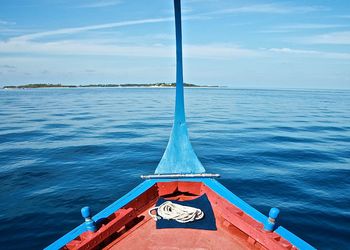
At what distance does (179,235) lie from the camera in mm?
4941

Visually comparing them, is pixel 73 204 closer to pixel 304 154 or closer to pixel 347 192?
pixel 347 192

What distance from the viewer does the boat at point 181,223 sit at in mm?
4315

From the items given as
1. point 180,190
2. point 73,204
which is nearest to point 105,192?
point 73,204

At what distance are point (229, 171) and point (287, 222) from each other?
4.46 metres

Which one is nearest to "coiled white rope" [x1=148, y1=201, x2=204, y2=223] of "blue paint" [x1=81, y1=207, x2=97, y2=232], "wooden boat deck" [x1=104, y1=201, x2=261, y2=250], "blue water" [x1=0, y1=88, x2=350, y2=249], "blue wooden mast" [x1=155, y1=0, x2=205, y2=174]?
"wooden boat deck" [x1=104, y1=201, x2=261, y2=250]

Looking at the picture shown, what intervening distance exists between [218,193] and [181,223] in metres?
1.35

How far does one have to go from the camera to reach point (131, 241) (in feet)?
15.9

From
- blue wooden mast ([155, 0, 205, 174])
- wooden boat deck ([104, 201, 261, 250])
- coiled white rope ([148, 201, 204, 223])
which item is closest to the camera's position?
wooden boat deck ([104, 201, 261, 250])

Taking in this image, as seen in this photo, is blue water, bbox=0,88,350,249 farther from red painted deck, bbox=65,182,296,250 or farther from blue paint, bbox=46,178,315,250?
red painted deck, bbox=65,182,296,250

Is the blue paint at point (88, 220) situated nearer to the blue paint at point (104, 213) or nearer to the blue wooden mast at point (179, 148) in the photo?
the blue paint at point (104, 213)

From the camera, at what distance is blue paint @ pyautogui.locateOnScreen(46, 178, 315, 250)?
435 centimetres

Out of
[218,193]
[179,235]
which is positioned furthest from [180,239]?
[218,193]

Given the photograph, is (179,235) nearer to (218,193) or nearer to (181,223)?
(181,223)

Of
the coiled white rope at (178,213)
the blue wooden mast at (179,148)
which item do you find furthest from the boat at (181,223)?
the blue wooden mast at (179,148)
